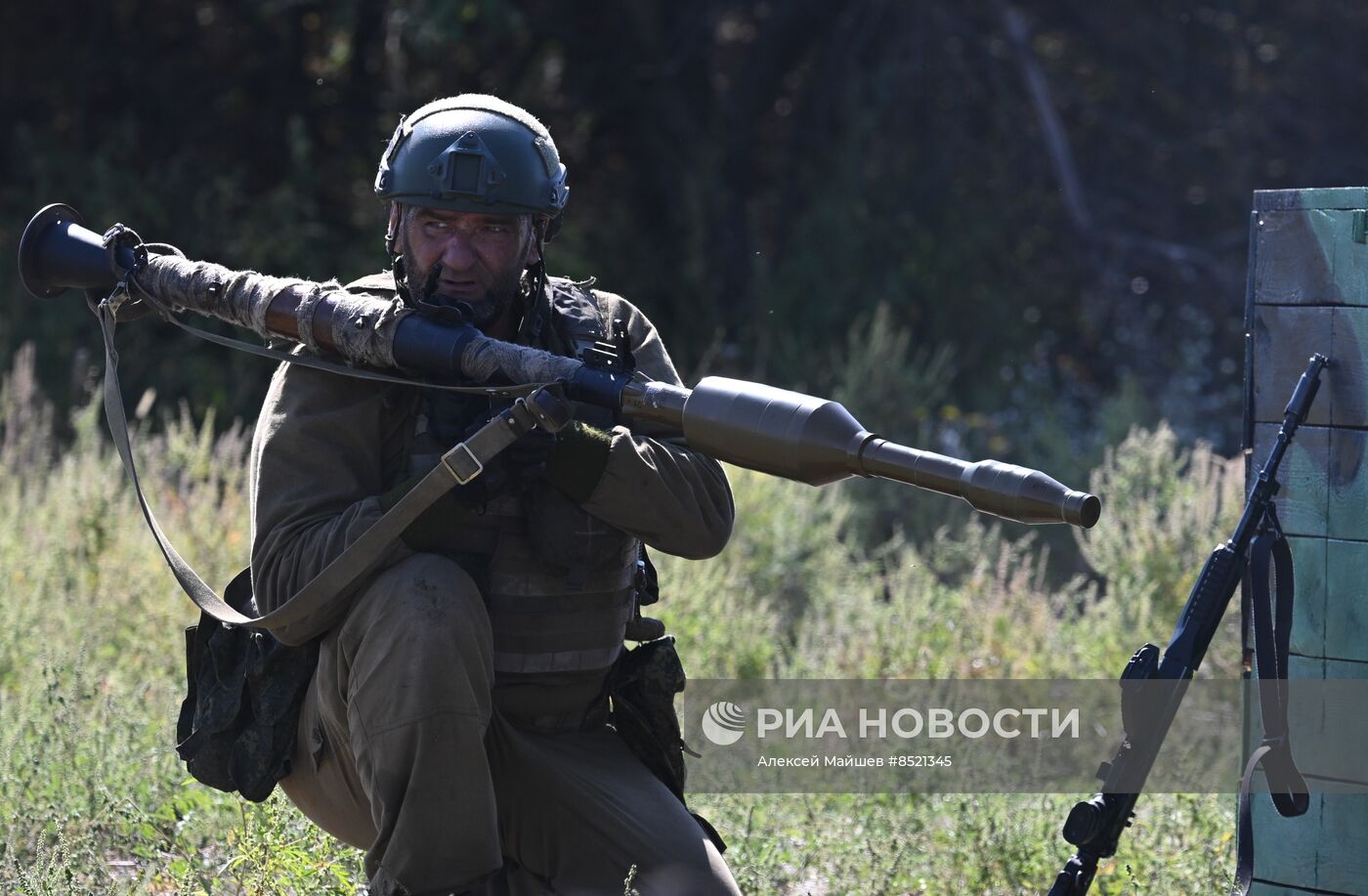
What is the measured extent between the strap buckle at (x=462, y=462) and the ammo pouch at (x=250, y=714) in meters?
0.57

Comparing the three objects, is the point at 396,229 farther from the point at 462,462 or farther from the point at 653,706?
the point at 653,706

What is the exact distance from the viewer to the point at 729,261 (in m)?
11.2

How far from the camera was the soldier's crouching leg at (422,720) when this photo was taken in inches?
113

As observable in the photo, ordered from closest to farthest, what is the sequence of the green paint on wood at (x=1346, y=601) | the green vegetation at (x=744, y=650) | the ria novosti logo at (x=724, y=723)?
the green paint on wood at (x=1346, y=601) < the green vegetation at (x=744, y=650) < the ria novosti logo at (x=724, y=723)

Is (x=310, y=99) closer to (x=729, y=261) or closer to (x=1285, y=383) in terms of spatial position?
(x=729, y=261)

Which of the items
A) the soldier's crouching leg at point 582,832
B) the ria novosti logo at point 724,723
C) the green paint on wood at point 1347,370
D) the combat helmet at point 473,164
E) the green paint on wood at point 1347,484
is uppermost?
the combat helmet at point 473,164

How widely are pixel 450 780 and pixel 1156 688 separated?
1.24 m

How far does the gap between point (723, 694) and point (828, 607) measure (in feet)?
3.43

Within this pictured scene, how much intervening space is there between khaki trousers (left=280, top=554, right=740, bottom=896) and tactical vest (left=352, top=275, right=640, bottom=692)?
157 mm

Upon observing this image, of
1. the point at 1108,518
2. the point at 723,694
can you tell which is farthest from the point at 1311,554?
the point at 1108,518

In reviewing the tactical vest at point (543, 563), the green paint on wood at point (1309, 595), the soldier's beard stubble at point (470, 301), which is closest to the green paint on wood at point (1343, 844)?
the green paint on wood at point (1309, 595)

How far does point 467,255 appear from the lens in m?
3.27

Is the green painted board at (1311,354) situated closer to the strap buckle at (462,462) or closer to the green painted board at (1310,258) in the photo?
the green painted board at (1310,258)

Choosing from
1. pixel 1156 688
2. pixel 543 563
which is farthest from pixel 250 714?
pixel 1156 688
